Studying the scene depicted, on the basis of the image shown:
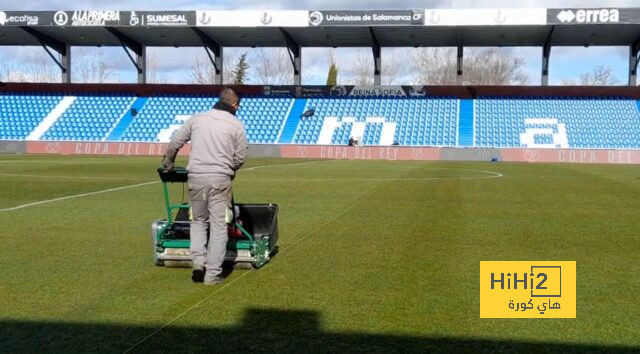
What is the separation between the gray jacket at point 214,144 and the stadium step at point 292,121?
3911 cm

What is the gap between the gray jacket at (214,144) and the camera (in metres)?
6.34

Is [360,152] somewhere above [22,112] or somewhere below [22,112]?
below

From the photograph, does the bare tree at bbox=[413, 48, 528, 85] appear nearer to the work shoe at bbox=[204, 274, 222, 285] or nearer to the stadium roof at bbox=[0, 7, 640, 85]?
the stadium roof at bbox=[0, 7, 640, 85]

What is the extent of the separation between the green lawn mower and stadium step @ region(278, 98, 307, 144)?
38.2m

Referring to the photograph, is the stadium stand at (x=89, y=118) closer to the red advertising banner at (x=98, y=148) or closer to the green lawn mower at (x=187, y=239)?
the red advertising banner at (x=98, y=148)

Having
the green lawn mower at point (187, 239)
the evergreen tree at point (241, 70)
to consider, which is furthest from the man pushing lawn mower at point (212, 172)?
the evergreen tree at point (241, 70)

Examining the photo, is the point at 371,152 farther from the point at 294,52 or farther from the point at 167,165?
the point at 167,165

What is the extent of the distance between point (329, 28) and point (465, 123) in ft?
38.4

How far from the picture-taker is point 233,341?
457 centimetres

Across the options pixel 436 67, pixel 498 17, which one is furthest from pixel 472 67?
pixel 498 17

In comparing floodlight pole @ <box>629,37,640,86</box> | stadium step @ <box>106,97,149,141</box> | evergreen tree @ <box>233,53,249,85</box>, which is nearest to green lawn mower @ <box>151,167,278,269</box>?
stadium step @ <box>106,97,149,141</box>

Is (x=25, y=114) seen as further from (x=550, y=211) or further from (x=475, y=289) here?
(x=475, y=289)

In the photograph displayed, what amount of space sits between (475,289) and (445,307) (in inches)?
30.0

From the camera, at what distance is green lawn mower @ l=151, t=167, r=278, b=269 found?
700cm
